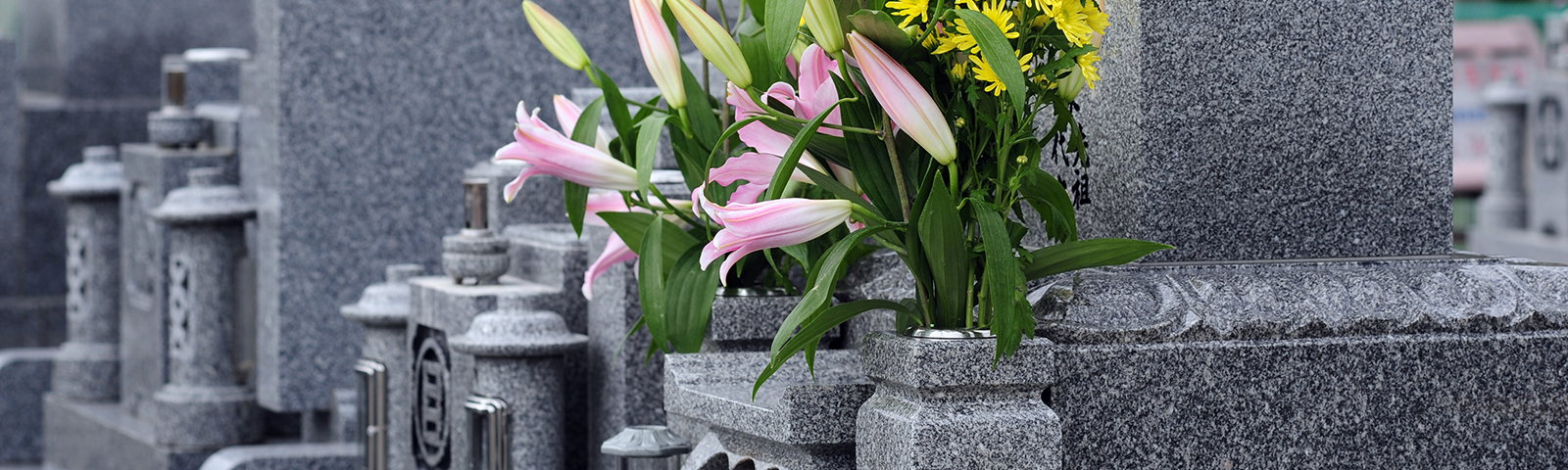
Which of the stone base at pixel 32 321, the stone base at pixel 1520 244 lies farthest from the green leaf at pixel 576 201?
the stone base at pixel 1520 244

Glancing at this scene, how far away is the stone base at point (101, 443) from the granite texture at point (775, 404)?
11.3ft

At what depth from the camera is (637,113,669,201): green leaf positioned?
2746mm

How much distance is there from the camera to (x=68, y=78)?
8594 millimetres

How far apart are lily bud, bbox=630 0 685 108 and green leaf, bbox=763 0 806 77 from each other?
1.83 ft

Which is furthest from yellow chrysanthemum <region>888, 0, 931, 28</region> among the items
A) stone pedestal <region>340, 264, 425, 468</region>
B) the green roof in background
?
the green roof in background

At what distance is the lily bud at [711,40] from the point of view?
8.39 feet

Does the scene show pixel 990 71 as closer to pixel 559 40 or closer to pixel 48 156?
pixel 559 40

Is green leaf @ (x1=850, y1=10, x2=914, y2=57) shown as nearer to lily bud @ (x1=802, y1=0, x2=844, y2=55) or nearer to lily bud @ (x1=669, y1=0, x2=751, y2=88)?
lily bud @ (x1=802, y1=0, x2=844, y2=55)

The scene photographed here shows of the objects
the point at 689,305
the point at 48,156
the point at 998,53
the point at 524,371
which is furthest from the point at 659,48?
the point at 48,156

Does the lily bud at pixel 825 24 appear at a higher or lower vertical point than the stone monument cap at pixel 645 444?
higher

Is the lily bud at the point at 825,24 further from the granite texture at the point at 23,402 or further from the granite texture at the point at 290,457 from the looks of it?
the granite texture at the point at 23,402

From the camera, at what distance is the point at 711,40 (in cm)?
257

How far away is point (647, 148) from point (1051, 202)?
0.68 m

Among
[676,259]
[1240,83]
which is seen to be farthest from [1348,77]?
[676,259]
